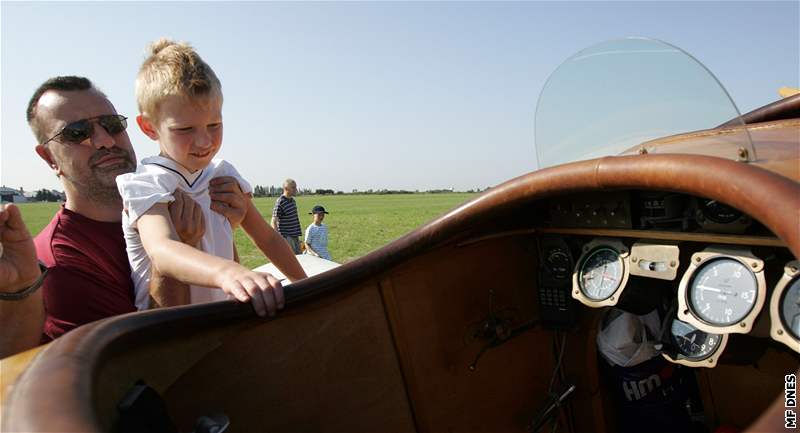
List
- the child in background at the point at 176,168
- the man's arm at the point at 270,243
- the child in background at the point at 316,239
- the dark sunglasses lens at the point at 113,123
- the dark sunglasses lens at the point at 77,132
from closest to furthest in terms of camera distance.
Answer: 1. the child in background at the point at 176,168
2. the man's arm at the point at 270,243
3. the dark sunglasses lens at the point at 77,132
4. the dark sunglasses lens at the point at 113,123
5. the child in background at the point at 316,239

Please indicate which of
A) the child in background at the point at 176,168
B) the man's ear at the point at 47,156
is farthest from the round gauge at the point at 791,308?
the man's ear at the point at 47,156

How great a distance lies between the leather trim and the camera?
109 cm

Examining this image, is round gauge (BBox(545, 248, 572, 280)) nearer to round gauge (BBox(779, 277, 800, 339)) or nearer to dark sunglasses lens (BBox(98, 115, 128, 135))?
round gauge (BBox(779, 277, 800, 339))

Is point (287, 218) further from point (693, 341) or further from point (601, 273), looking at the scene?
point (693, 341)

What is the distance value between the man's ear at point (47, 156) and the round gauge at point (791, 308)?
10.5ft

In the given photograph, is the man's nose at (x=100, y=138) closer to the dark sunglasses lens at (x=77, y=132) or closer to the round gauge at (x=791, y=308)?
the dark sunglasses lens at (x=77, y=132)

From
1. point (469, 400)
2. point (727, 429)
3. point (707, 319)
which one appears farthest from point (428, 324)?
point (727, 429)

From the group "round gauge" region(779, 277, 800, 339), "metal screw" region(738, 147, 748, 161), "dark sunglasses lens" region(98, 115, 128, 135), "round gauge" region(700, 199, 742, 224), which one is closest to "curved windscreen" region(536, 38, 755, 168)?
"metal screw" region(738, 147, 748, 161)

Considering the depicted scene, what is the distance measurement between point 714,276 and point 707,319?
143mm

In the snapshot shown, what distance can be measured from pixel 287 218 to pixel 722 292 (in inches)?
384

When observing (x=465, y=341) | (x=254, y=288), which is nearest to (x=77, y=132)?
(x=254, y=288)

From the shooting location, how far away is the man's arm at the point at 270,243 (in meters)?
2.50

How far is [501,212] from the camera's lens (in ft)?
6.72

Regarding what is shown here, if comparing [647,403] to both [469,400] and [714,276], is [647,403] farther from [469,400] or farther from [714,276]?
[714,276]
